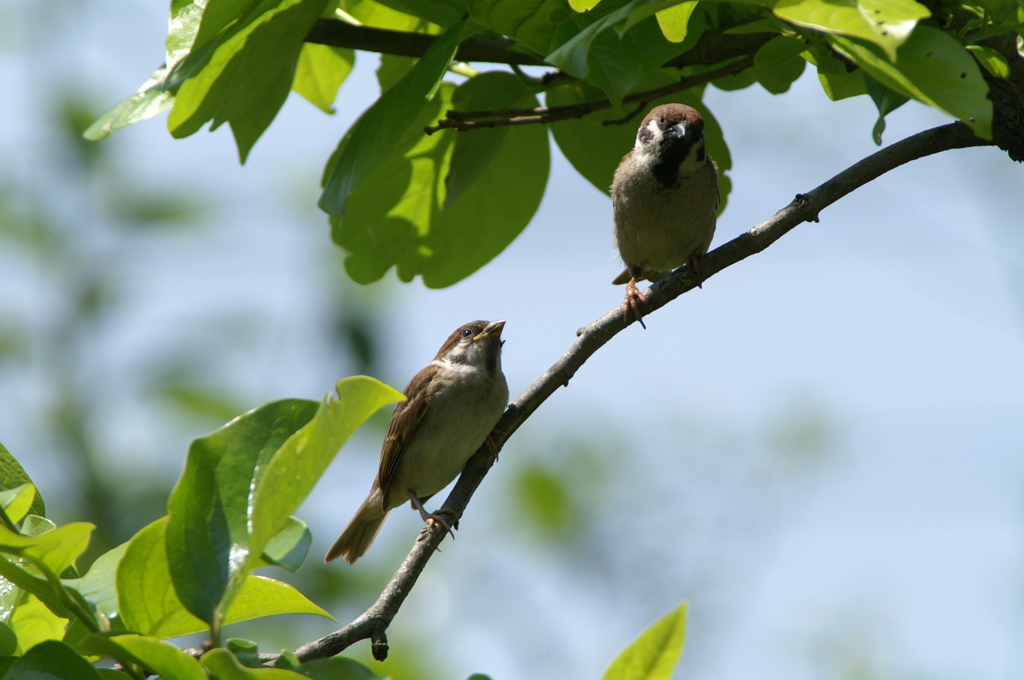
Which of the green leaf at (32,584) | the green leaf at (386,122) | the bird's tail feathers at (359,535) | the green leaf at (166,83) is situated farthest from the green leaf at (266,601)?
the bird's tail feathers at (359,535)

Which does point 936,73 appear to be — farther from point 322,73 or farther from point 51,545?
point 322,73

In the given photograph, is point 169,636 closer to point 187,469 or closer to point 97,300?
point 187,469

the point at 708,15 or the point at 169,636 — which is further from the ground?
the point at 708,15

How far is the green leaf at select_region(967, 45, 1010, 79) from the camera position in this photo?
1.53 m

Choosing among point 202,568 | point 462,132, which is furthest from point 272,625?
point 202,568

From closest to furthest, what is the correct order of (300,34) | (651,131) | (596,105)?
(300,34)
(596,105)
(651,131)

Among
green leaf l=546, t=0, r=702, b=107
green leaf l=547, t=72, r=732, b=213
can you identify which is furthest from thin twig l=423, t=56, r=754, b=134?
green leaf l=546, t=0, r=702, b=107

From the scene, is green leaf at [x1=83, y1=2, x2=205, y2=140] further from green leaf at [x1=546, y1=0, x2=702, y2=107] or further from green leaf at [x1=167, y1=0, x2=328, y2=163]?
green leaf at [x1=546, y1=0, x2=702, y2=107]

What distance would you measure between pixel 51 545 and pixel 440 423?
9.80ft

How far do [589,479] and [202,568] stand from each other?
8.58 m

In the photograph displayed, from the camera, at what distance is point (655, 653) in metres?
1.10

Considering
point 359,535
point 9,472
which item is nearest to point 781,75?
point 9,472

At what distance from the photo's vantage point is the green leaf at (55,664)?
1159 millimetres

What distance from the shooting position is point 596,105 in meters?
2.13
